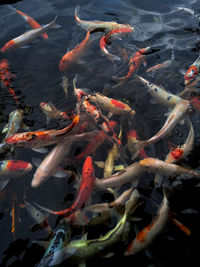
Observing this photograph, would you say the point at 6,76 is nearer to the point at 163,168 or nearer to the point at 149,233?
the point at 163,168

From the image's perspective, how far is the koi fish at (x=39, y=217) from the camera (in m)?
2.78

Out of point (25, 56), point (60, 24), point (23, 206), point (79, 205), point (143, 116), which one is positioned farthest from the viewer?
point (60, 24)

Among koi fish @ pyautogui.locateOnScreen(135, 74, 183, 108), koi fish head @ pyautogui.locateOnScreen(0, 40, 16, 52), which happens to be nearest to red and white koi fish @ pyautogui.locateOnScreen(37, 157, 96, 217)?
koi fish @ pyautogui.locateOnScreen(135, 74, 183, 108)

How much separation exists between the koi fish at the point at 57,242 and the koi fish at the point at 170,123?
1.47 m

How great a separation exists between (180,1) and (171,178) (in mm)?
6463

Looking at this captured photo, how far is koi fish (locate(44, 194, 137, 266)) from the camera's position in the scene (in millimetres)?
2441

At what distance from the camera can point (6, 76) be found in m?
4.70

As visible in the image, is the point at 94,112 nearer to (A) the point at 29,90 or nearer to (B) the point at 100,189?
(B) the point at 100,189

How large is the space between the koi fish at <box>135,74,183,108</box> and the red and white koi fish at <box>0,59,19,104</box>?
2.80 meters

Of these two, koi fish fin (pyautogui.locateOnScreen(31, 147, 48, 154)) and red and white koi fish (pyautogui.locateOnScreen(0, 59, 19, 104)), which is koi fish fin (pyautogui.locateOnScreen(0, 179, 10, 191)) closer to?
koi fish fin (pyautogui.locateOnScreen(31, 147, 48, 154))

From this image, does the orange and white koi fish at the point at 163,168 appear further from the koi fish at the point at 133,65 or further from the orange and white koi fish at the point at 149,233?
the koi fish at the point at 133,65

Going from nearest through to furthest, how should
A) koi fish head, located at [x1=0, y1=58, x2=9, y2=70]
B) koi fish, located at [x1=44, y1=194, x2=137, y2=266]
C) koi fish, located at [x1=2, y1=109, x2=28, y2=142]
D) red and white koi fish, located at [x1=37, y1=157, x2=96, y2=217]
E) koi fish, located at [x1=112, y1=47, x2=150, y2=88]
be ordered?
koi fish, located at [x1=44, y1=194, x2=137, y2=266], red and white koi fish, located at [x1=37, y1=157, x2=96, y2=217], koi fish, located at [x1=2, y1=109, x2=28, y2=142], koi fish, located at [x1=112, y1=47, x2=150, y2=88], koi fish head, located at [x1=0, y1=58, x2=9, y2=70]

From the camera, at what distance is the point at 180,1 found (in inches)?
266

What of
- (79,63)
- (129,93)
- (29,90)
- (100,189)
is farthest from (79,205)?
(79,63)
